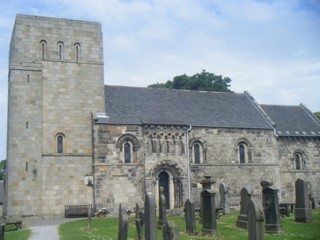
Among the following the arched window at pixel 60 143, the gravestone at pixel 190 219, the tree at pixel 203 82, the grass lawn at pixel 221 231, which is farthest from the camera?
the tree at pixel 203 82

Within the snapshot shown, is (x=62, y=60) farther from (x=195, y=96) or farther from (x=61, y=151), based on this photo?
(x=195, y=96)

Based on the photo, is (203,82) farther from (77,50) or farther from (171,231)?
(171,231)

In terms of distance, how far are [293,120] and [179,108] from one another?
12.5 metres

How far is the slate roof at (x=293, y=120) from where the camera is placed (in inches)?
1580

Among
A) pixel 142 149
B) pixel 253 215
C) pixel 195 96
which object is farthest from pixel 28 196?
pixel 253 215

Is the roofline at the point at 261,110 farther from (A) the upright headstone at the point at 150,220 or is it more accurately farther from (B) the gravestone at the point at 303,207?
(A) the upright headstone at the point at 150,220

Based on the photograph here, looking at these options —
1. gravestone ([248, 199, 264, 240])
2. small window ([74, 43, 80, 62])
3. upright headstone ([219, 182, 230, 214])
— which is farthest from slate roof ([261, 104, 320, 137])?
gravestone ([248, 199, 264, 240])

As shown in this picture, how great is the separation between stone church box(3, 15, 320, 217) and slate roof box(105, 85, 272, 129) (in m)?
0.10

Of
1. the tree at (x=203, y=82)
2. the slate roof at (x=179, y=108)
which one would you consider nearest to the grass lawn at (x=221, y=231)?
the slate roof at (x=179, y=108)

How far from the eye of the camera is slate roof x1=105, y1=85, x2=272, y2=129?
3447 cm

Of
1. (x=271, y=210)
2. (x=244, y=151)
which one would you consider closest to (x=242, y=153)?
(x=244, y=151)

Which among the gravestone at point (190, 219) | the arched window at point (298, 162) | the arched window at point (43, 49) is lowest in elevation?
the gravestone at point (190, 219)

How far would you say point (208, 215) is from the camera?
768 inches

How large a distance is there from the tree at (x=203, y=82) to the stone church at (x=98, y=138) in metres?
20.9
